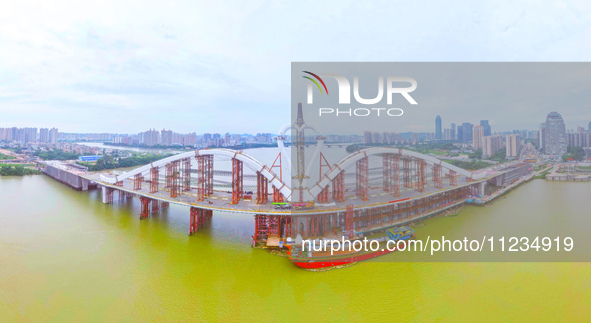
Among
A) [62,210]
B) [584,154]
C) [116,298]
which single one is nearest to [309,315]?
[116,298]

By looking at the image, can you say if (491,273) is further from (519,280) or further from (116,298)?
(116,298)

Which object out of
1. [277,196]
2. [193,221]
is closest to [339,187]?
[277,196]

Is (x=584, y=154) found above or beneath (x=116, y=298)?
above

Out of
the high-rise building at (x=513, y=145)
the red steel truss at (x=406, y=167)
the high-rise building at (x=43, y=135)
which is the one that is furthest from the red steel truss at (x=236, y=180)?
the high-rise building at (x=43, y=135)

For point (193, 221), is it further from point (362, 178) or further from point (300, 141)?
point (362, 178)

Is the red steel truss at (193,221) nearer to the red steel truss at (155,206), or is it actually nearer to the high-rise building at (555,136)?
the red steel truss at (155,206)
